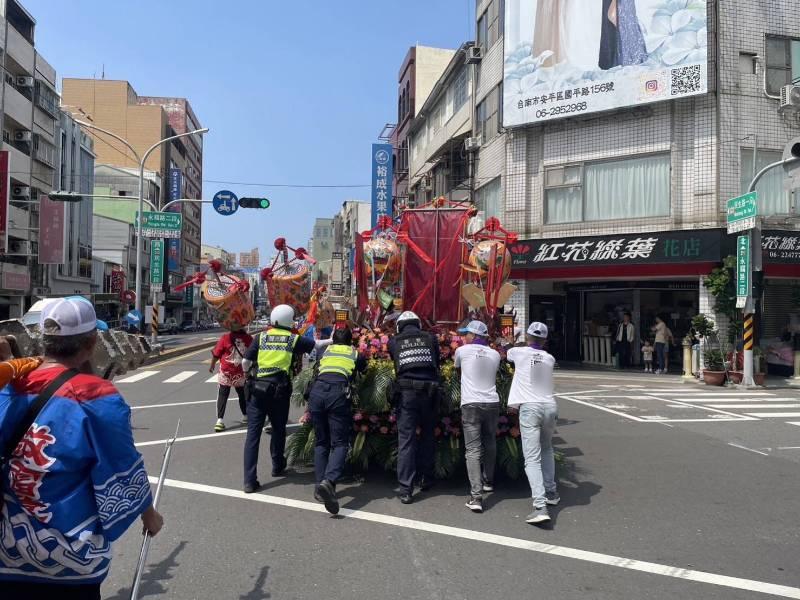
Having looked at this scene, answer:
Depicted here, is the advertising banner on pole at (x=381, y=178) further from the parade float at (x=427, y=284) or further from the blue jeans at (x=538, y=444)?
the blue jeans at (x=538, y=444)

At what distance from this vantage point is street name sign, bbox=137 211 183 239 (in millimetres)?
23812

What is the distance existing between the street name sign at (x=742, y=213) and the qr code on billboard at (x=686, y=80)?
12.6 feet

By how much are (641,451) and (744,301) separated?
9.64 metres

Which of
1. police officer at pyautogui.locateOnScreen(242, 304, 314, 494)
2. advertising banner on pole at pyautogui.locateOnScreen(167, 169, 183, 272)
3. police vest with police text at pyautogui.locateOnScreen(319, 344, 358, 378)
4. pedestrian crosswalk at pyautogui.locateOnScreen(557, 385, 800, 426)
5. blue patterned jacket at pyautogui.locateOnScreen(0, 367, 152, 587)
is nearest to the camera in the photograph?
blue patterned jacket at pyautogui.locateOnScreen(0, 367, 152, 587)

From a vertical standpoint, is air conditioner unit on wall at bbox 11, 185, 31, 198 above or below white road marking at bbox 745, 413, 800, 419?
above

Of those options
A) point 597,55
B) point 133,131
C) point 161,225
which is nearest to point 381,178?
point 161,225

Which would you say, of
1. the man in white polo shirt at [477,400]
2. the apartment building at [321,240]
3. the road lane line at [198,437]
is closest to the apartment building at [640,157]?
the road lane line at [198,437]

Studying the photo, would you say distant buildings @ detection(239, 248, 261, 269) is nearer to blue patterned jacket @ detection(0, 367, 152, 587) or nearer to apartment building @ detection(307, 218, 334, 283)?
apartment building @ detection(307, 218, 334, 283)

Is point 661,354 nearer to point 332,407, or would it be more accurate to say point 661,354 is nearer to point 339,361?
point 339,361

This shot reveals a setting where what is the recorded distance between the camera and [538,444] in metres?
5.55

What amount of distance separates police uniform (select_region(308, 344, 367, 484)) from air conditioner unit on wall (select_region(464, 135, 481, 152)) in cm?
1999

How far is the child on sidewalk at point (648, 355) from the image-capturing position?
18894 millimetres

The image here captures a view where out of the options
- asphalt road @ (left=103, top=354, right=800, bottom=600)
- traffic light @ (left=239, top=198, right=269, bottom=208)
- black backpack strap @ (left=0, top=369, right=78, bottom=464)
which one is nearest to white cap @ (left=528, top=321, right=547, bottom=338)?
asphalt road @ (left=103, top=354, right=800, bottom=600)

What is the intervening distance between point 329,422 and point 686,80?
54.7 ft
